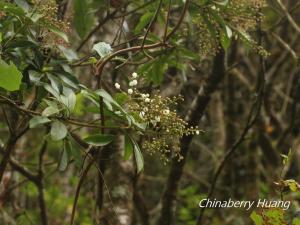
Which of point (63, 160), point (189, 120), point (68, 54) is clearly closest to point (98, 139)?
point (63, 160)

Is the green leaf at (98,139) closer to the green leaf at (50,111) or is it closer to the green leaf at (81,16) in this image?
the green leaf at (50,111)

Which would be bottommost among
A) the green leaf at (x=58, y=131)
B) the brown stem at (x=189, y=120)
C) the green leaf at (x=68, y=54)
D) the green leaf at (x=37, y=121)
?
the brown stem at (x=189, y=120)

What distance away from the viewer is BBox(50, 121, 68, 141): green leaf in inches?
42.7

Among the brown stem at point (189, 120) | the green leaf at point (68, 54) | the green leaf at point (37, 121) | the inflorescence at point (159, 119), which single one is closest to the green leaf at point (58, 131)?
the green leaf at point (37, 121)

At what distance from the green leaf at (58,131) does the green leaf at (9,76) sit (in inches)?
4.5

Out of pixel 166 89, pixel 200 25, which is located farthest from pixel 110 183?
pixel 200 25

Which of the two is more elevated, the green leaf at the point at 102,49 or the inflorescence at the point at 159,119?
the green leaf at the point at 102,49

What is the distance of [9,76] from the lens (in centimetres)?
110

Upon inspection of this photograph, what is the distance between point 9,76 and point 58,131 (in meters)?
0.15

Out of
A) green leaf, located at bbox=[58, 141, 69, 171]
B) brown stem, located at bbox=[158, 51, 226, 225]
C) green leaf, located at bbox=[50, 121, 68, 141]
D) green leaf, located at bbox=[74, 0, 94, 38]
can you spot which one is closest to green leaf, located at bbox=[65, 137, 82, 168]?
green leaf, located at bbox=[58, 141, 69, 171]

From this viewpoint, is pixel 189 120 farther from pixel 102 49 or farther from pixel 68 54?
pixel 102 49

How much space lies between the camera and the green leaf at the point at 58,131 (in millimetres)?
1085

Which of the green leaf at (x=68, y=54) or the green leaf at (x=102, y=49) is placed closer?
the green leaf at (x=102, y=49)

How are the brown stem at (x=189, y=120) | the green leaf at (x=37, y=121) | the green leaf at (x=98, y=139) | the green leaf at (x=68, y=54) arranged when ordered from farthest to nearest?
the brown stem at (x=189, y=120) < the green leaf at (x=68, y=54) < the green leaf at (x=98, y=139) < the green leaf at (x=37, y=121)
